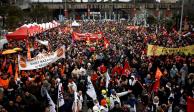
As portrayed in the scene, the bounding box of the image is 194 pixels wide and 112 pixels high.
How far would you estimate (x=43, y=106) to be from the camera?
12492 millimetres

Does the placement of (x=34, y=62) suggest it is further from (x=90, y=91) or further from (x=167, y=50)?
(x=167, y=50)

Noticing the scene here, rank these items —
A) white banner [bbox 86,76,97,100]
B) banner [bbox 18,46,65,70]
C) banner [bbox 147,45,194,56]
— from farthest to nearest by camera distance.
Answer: banner [bbox 147,45,194,56]
banner [bbox 18,46,65,70]
white banner [bbox 86,76,97,100]

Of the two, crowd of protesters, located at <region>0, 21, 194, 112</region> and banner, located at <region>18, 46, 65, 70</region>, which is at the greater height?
banner, located at <region>18, 46, 65, 70</region>

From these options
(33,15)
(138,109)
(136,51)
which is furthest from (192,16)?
(138,109)

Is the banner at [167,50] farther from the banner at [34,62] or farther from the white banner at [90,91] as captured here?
the white banner at [90,91]

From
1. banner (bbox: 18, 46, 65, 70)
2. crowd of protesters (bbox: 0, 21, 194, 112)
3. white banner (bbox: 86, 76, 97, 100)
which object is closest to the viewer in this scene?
crowd of protesters (bbox: 0, 21, 194, 112)

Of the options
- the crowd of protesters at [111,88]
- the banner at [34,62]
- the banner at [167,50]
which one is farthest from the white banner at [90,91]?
the banner at [167,50]

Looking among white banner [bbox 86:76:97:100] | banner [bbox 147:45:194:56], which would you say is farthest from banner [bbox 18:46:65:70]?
banner [bbox 147:45:194:56]

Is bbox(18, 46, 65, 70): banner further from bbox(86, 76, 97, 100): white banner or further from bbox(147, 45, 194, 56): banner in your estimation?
bbox(147, 45, 194, 56): banner

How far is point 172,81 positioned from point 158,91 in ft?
5.27

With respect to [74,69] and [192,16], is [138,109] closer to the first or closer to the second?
[74,69]

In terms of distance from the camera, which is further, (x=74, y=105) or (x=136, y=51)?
(x=136, y=51)

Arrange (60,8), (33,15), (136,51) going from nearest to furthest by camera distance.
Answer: (136,51)
(33,15)
(60,8)

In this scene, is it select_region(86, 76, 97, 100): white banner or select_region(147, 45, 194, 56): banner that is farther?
select_region(147, 45, 194, 56): banner
